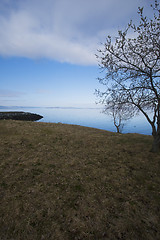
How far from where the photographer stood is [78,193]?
24.1ft

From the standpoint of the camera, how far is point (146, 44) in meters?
11.0

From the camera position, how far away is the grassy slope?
5.16 metres

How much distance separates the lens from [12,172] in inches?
356

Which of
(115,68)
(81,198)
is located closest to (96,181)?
(81,198)

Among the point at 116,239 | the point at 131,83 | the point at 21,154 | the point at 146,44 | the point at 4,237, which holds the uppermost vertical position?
the point at 146,44

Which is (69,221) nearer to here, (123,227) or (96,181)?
(123,227)

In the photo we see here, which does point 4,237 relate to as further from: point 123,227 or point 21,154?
point 21,154

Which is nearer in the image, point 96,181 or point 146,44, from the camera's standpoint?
point 96,181

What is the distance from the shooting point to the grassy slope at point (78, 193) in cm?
516

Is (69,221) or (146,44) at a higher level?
(146,44)

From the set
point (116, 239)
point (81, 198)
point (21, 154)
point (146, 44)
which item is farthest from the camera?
point (21, 154)

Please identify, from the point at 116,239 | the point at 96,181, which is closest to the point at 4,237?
the point at 116,239

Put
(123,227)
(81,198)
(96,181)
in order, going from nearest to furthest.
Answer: (123,227) < (81,198) < (96,181)

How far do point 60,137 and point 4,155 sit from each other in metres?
7.46
